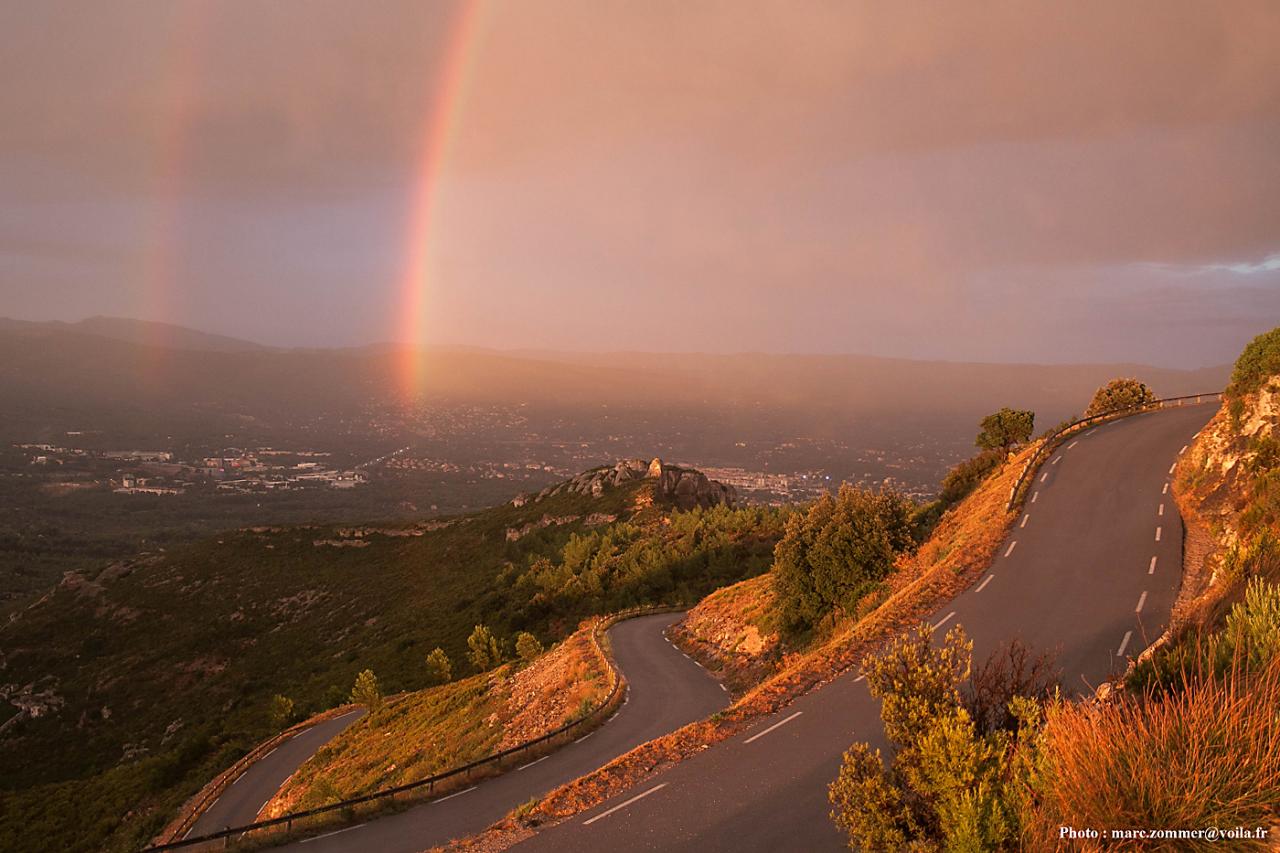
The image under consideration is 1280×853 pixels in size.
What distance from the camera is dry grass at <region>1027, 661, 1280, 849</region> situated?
17.2 ft

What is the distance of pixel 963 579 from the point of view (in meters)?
20.9

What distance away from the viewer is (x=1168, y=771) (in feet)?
17.8

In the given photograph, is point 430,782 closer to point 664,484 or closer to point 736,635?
point 736,635

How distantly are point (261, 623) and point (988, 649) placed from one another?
2859 inches

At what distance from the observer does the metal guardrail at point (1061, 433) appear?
2826 cm

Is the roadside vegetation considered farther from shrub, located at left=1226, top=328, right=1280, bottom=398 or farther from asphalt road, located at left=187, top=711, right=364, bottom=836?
asphalt road, located at left=187, top=711, right=364, bottom=836

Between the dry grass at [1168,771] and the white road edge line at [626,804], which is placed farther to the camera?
the white road edge line at [626,804]

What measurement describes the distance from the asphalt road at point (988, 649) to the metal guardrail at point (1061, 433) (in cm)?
72

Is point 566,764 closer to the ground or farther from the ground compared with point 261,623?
farther from the ground

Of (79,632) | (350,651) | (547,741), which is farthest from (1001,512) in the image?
(79,632)

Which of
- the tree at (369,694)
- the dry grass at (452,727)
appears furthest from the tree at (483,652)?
the tree at (369,694)

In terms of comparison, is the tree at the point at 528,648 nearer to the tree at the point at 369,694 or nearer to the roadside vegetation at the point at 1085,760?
the tree at the point at 369,694

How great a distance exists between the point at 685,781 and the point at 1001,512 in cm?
1973

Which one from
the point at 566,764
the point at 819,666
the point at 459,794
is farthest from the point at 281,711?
the point at 819,666
